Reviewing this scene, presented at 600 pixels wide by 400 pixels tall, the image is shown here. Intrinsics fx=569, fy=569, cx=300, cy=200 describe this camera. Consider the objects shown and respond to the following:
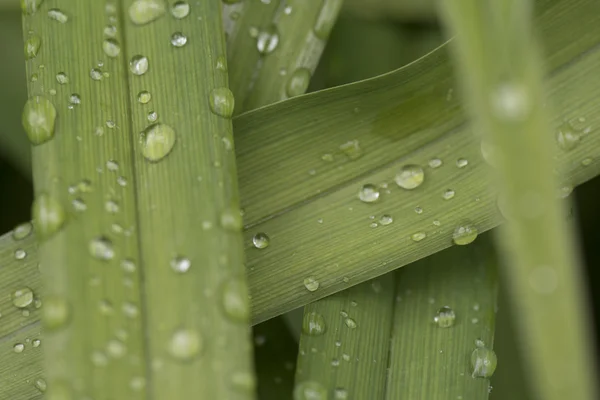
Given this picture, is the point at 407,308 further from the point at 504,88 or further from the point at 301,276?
the point at 504,88

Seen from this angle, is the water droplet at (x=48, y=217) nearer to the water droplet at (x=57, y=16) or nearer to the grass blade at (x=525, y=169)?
the water droplet at (x=57, y=16)

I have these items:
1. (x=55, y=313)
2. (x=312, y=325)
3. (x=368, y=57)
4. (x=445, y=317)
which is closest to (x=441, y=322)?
(x=445, y=317)

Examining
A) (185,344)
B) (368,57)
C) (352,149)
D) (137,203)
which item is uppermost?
(368,57)

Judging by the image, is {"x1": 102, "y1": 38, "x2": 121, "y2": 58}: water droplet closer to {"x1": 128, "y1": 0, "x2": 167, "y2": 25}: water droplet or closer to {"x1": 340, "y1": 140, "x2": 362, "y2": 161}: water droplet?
{"x1": 128, "y1": 0, "x2": 167, "y2": 25}: water droplet

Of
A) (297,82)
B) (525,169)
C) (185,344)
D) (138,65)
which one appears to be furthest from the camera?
(297,82)

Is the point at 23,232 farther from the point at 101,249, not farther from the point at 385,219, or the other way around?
the point at 385,219

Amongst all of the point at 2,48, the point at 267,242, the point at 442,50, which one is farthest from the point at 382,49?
the point at 2,48

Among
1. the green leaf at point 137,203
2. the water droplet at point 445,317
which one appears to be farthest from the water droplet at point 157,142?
the water droplet at point 445,317

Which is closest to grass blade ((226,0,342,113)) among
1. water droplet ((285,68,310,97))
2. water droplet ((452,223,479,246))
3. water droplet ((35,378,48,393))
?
water droplet ((285,68,310,97))
